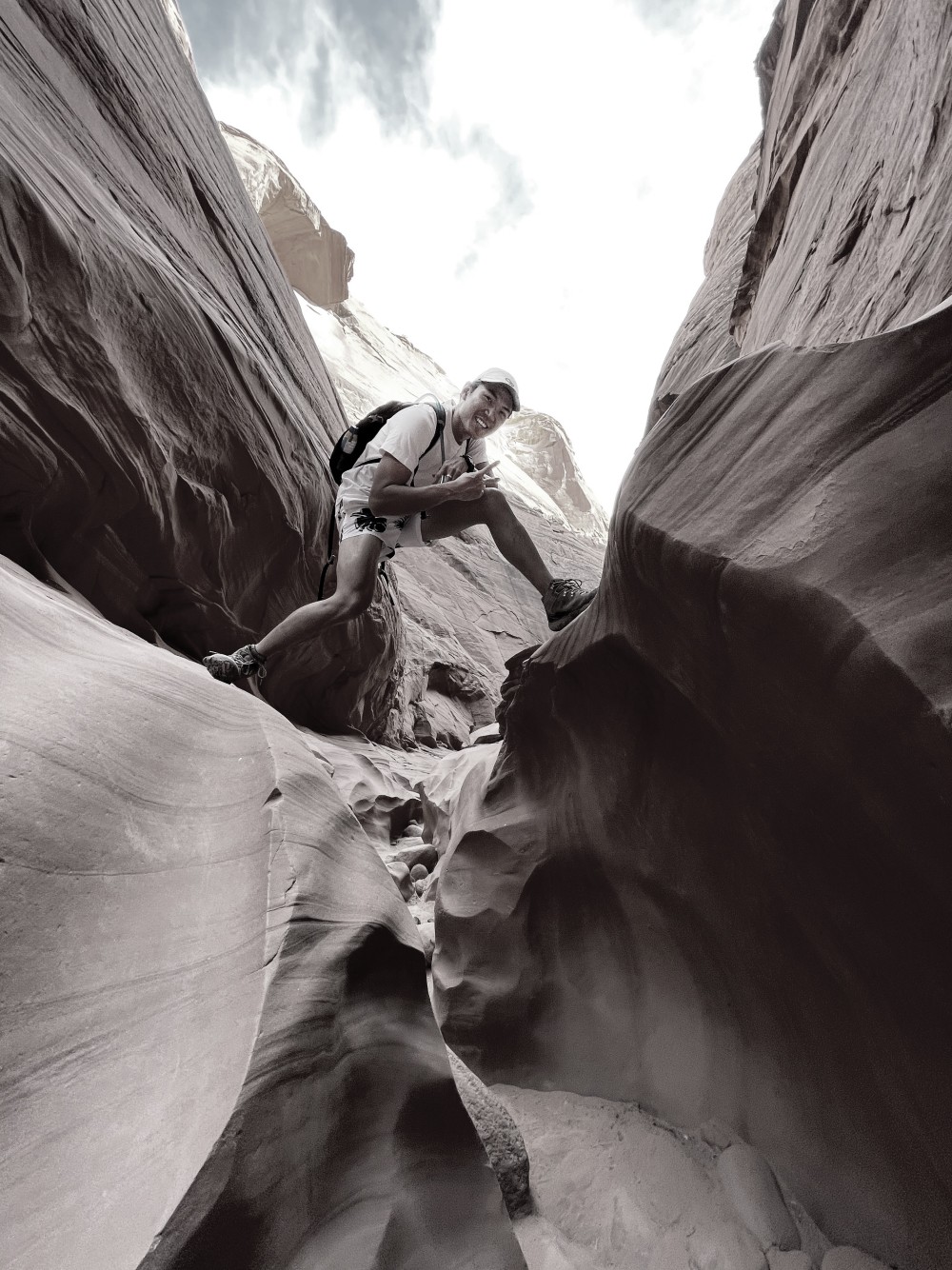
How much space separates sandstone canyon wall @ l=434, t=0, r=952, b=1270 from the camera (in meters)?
0.93

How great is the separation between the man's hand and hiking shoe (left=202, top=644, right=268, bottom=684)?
1.14 m

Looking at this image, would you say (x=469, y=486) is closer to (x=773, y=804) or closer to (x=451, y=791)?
(x=451, y=791)

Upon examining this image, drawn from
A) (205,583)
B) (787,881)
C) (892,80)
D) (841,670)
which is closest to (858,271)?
(892,80)

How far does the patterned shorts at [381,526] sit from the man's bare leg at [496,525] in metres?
0.11

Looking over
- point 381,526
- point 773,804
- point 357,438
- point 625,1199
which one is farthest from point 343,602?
point 625,1199

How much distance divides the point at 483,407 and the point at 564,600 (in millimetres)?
1015

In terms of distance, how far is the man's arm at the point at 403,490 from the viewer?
289cm

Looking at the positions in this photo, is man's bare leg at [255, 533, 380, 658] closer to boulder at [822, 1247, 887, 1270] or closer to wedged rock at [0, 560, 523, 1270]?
wedged rock at [0, 560, 523, 1270]

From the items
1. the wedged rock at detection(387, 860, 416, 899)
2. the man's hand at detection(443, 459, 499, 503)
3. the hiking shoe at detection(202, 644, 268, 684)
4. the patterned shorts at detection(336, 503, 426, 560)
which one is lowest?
the wedged rock at detection(387, 860, 416, 899)

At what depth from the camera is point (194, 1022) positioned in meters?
0.92

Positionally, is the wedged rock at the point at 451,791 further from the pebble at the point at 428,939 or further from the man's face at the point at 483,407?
the man's face at the point at 483,407

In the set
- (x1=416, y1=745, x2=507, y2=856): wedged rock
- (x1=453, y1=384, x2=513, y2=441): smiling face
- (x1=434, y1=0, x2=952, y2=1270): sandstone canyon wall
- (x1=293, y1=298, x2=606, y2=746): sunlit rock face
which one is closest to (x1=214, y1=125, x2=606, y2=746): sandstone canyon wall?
(x1=293, y1=298, x2=606, y2=746): sunlit rock face

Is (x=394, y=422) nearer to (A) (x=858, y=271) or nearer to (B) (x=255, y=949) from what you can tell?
(A) (x=858, y=271)

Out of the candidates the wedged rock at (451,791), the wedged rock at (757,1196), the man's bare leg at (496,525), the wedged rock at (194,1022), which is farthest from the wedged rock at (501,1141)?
Result: the man's bare leg at (496,525)
